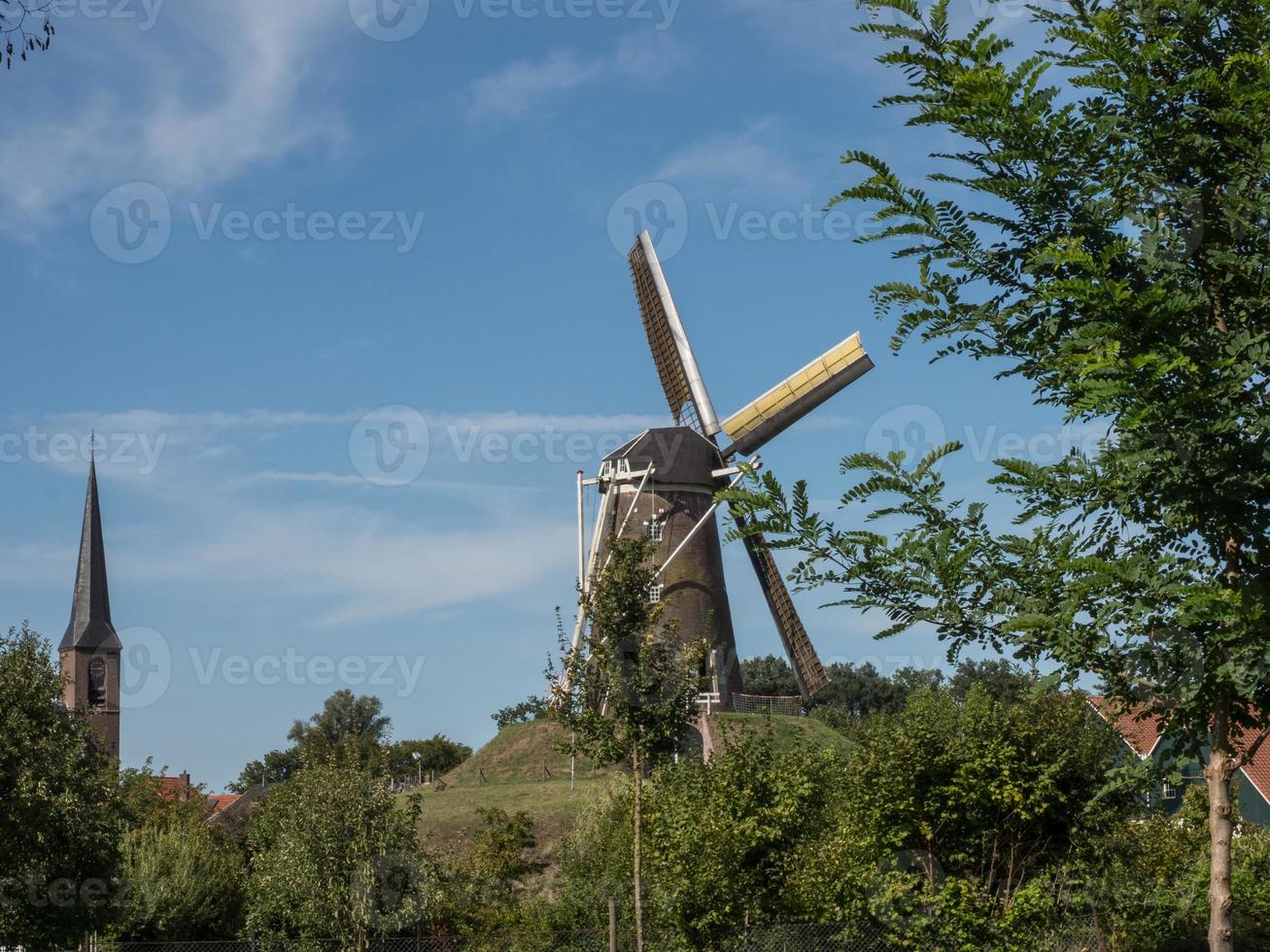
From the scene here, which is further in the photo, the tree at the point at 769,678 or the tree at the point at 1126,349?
the tree at the point at 769,678

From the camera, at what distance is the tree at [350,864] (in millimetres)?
18844

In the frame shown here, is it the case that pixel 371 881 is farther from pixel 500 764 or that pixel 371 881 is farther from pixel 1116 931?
pixel 500 764

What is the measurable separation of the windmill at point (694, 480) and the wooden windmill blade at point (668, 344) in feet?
0.11

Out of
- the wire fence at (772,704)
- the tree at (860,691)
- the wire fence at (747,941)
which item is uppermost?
the tree at (860,691)

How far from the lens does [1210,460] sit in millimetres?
5457

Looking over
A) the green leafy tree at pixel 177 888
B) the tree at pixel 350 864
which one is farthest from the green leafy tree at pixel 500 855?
the tree at pixel 350 864

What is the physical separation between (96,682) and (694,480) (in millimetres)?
48604

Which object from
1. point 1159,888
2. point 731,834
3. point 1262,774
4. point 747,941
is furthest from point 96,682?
point 1159,888

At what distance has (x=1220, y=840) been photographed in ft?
19.3

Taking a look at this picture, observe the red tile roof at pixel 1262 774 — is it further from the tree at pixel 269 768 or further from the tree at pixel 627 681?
the tree at pixel 269 768

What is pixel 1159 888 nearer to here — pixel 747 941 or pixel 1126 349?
pixel 747 941

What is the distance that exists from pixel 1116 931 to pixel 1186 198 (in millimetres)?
12659

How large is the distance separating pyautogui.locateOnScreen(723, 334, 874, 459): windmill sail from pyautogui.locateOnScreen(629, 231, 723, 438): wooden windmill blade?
3.15ft

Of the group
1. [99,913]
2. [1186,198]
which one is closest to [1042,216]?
[1186,198]
